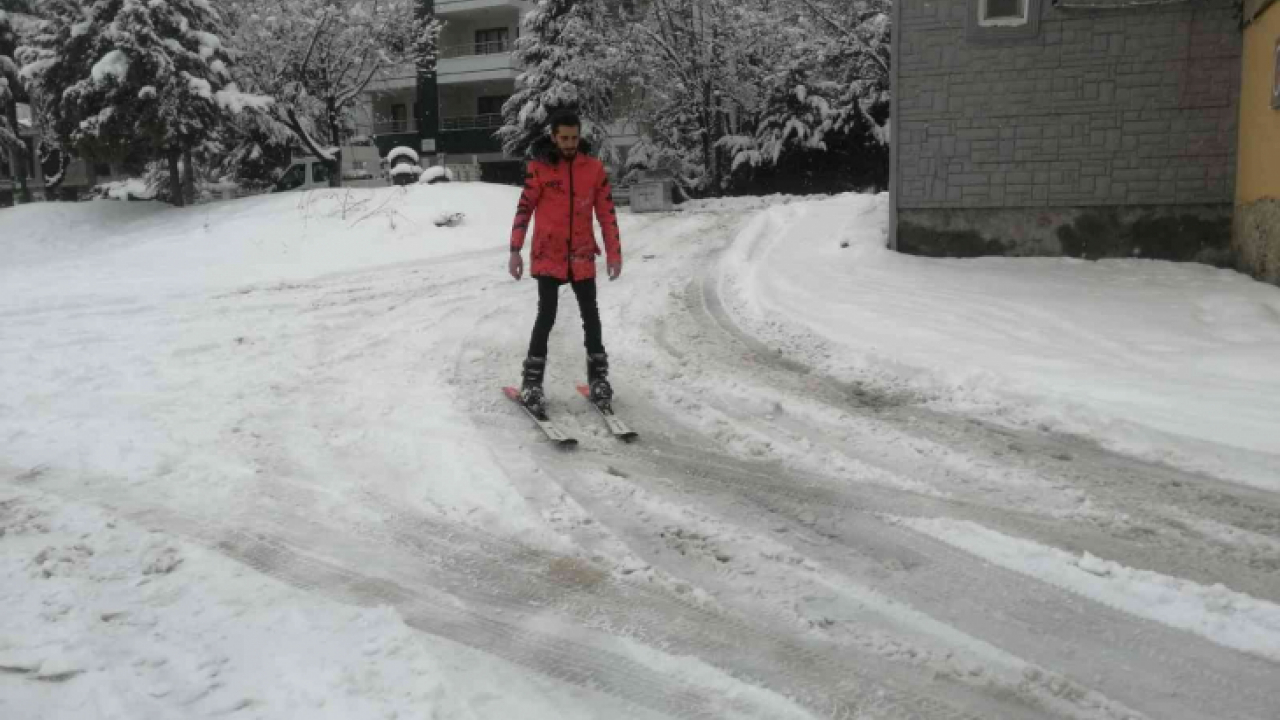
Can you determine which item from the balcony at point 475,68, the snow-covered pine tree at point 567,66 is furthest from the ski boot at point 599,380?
the balcony at point 475,68

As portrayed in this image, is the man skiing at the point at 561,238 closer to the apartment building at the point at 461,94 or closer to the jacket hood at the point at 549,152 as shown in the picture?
the jacket hood at the point at 549,152

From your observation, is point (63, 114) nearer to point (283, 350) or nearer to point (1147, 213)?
point (283, 350)

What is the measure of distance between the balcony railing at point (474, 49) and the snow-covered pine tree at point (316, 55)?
9387 millimetres

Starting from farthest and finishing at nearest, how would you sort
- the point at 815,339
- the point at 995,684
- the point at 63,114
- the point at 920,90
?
the point at 63,114
the point at 920,90
the point at 815,339
the point at 995,684

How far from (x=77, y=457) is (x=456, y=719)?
311cm

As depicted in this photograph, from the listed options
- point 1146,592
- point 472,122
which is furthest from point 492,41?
point 1146,592

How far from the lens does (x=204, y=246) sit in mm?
13492

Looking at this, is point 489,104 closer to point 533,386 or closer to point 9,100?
point 9,100

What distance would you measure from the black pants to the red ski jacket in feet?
0.20

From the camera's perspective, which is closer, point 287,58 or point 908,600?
point 908,600

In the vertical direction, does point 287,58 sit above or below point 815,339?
above

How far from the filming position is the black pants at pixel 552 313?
203 inches

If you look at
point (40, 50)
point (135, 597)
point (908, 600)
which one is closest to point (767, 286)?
point (908, 600)

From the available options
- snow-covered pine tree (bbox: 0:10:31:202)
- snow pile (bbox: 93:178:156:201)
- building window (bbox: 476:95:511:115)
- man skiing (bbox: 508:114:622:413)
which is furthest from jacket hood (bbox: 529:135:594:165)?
building window (bbox: 476:95:511:115)
